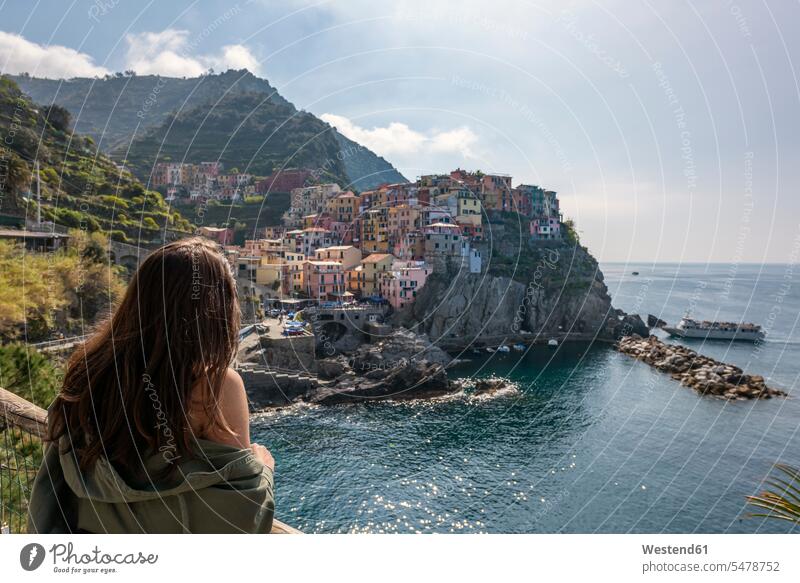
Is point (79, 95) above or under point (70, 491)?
above

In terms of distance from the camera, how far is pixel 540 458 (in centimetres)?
718

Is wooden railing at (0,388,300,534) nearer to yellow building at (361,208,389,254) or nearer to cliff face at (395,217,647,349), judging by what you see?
cliff face at (395,217,647,349)

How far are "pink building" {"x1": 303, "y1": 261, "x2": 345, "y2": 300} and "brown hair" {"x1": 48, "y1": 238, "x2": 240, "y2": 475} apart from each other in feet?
35.4

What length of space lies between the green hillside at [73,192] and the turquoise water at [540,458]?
Result: 172 inches

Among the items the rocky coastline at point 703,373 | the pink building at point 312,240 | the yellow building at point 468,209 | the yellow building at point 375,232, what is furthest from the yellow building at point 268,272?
the rocky coastline at point 703,373

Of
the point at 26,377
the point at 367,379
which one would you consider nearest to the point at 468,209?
the point at 367,379

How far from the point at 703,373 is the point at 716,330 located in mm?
5759

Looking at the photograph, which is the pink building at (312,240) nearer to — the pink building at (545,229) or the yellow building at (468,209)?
the yellow building at (468,209)

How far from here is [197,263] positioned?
579 millimetres

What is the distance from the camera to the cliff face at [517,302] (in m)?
13.4
